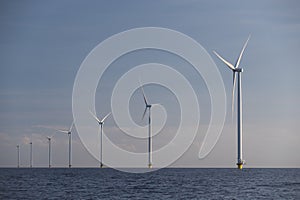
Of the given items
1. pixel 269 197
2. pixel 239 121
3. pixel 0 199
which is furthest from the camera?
pixel 239 121

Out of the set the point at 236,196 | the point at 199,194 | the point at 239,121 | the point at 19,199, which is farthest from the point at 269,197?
the point at 239,121

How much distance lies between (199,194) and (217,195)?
306 centimetres

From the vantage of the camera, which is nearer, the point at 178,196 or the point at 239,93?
the point at 178,196

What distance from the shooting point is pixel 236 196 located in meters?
83.1

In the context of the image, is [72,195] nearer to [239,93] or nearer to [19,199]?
[19,199]

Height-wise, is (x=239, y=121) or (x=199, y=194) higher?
(x=239, y=121)

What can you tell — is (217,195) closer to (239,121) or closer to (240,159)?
(239,121)

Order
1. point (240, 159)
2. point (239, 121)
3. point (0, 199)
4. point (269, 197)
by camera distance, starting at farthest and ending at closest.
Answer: point (240, 159), point (239, 121), point (269, 197), point (0, 199)

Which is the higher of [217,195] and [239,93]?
[239,93]

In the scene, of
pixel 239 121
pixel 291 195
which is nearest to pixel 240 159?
pixel 239 121

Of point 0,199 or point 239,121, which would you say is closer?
point 0,199

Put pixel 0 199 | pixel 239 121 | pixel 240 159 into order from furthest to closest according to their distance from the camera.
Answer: pixel 240 159 → pixel 239 121 → pixel 0 199

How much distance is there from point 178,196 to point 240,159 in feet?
235

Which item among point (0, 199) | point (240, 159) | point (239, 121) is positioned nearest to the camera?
point (0, 199)
